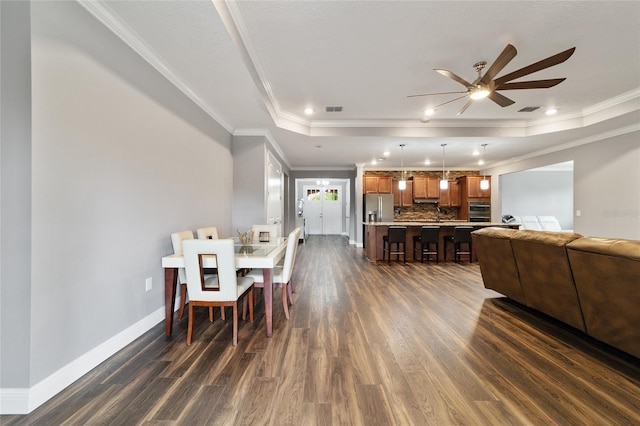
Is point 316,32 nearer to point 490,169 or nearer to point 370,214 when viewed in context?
point 370,214

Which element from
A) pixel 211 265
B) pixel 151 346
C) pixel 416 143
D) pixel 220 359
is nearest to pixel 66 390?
pixel 151 346

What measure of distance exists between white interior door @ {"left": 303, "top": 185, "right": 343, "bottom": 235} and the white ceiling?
7.12 m

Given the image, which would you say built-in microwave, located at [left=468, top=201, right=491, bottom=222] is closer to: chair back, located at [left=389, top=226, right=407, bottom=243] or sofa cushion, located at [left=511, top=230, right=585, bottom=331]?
chair back, located at [left=389, top=226, right=407, bottom=243]

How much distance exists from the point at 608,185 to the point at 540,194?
512 cm

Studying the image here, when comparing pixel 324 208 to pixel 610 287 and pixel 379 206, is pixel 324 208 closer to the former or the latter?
pixel 379 206

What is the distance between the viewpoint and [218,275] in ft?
6.97

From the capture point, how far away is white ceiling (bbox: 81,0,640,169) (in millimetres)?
2047

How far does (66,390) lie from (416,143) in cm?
600

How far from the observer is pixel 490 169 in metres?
8.11

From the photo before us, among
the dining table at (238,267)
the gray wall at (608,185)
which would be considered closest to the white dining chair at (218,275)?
the dining table at (238,267)

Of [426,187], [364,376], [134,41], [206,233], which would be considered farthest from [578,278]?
[426,187]

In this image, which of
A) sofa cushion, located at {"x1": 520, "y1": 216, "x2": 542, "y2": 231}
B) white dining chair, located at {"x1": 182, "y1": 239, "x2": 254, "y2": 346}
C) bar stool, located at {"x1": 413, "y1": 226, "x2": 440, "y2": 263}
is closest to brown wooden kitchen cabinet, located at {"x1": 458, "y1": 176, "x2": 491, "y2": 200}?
sofa cushion, located at {"x1": 520, "y1": 216, "x2": 542, "y2": 231}

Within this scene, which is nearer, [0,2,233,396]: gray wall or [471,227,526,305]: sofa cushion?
[0,2,233,396]: gray wall

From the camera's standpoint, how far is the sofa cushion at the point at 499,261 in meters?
2.84
